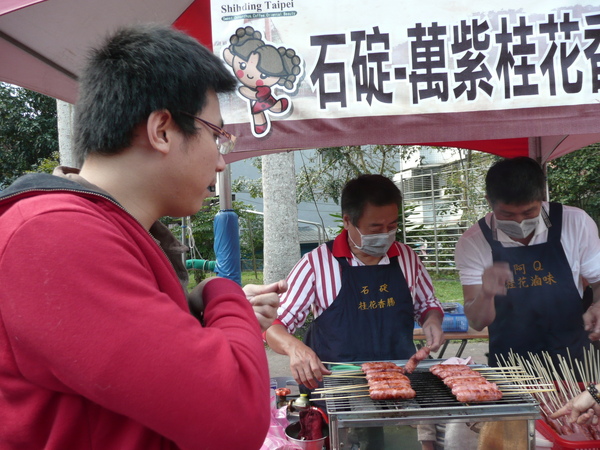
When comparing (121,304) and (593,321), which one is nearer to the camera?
(121,304)

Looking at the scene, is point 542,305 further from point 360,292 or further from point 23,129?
point 23,129

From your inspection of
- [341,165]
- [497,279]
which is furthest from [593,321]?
[341,165]

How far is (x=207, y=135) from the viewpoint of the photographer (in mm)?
1181

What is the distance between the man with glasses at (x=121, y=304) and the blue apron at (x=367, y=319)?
197 cm

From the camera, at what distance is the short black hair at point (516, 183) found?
120 inches

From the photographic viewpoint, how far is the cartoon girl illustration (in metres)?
2.06

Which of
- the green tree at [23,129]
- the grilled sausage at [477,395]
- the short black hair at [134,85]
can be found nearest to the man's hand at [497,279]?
the grilled sausage at [477,395]

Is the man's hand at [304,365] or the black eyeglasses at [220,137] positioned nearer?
the black eyeglasses at [220,137]

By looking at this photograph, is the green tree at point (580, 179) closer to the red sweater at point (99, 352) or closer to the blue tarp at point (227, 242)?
the blue tarp at point (227, 242)

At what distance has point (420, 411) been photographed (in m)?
1.77

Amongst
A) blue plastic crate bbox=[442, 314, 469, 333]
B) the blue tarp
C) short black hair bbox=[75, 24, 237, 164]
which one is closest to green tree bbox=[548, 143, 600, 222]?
A: blue plastic crate bbox=[442, 314, 469, 333]

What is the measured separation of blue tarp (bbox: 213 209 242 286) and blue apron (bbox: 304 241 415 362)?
9.89ft

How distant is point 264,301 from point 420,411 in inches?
31.3

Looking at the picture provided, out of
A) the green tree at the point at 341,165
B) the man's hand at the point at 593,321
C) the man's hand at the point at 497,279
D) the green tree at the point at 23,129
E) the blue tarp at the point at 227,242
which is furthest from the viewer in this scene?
the green tree at the point at 23,129
